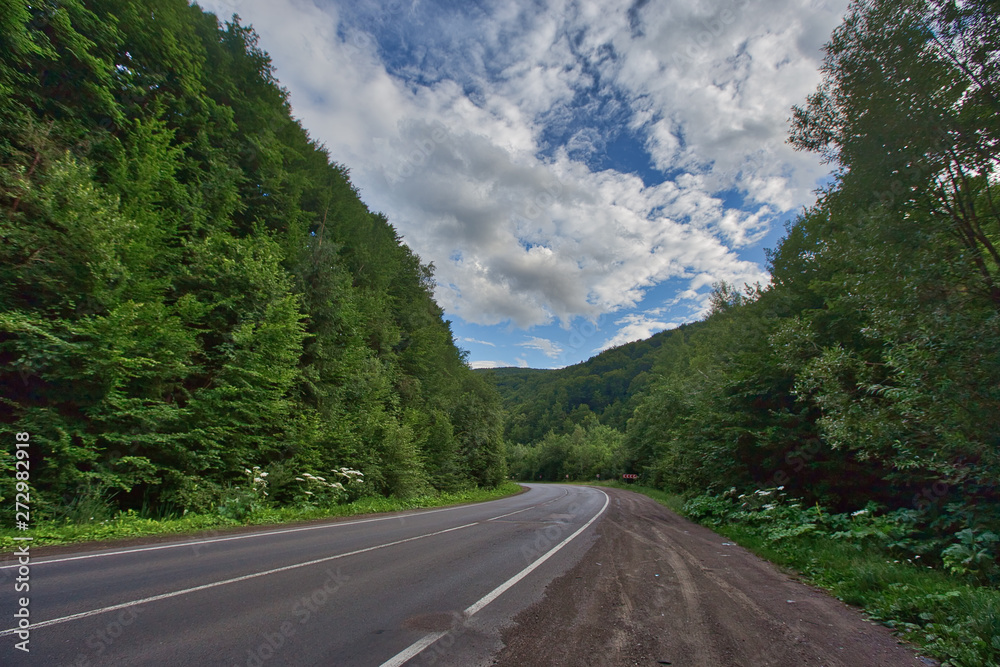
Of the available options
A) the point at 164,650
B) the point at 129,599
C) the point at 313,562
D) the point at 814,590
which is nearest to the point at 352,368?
the point at 313,562

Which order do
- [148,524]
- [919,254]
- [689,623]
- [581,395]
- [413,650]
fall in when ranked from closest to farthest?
1. [413,650]
2. [689,623]
3. [919,254]
4. [148,524]
5. [581,395]

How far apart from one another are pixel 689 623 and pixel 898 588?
3.38 meters

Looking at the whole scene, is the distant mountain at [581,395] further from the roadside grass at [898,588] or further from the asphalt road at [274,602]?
the asphalt road at [274,602]

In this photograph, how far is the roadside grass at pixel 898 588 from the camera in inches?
149

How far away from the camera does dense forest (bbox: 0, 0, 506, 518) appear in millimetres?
8070

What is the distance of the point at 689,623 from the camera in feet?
14.0

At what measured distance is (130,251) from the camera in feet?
30.8

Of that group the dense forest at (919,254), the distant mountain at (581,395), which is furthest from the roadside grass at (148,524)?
the distant mountain at (581,395)

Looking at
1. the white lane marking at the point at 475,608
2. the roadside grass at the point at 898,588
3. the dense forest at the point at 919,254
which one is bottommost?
the roadside grass at the point at 898,588

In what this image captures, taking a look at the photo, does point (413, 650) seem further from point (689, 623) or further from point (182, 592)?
point (182, 592)

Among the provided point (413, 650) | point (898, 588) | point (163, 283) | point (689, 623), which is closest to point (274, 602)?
point (413, 650)

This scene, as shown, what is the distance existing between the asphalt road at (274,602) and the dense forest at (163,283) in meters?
3.60

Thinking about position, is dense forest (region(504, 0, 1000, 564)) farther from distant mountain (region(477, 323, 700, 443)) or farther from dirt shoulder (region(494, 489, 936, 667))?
distant mountain (region(477, 323, 700, 443))

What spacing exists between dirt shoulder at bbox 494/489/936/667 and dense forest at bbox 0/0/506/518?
9924 mm
